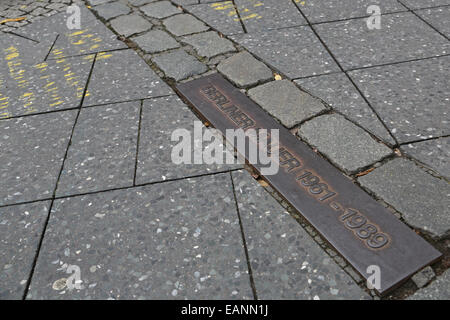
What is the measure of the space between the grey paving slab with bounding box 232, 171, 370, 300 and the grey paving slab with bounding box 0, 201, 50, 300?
1010 mm

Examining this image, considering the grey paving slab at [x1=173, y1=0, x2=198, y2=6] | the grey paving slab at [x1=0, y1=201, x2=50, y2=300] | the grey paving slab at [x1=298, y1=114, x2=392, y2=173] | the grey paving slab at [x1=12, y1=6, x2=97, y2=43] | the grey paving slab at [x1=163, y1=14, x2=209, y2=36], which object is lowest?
the grey paving slab at [x1=0, y1=201, x2=50, y2=300]

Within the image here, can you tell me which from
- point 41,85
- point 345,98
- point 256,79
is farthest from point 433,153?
point 41,85

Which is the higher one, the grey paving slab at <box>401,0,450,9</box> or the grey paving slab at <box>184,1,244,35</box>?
the grey paving slab at <box>401,0,450,9</box>

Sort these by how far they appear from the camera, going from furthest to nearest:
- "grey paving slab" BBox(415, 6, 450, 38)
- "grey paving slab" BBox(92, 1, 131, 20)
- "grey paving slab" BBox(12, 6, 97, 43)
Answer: "grey paving slab" BBox(92, 1, 131, 20) → "grey paving slab" BBox(12, 6, 97, 43) → "grey paving slab" BBox(415, 6, 450, 38)

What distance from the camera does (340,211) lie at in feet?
6.01

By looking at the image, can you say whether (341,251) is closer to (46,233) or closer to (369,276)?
(369,276)

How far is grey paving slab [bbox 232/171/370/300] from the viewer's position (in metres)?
1.55

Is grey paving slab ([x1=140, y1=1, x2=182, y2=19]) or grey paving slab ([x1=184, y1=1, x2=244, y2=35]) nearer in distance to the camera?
grey paving slab ([x1=184, y1=1, x2=244, y2=35])

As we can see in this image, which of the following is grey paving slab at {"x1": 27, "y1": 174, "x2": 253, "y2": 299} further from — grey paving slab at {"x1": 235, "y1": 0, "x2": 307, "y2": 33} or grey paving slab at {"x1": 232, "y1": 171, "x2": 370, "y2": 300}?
grey paving slab at {"x1": 235, "y1": 0, "x2": 307, "y2": 33}

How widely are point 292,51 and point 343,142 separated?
1136 millimetres

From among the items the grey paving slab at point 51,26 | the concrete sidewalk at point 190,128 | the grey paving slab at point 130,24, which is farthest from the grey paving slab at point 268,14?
the grey paving slab at point 51,26

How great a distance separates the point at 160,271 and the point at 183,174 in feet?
1.97

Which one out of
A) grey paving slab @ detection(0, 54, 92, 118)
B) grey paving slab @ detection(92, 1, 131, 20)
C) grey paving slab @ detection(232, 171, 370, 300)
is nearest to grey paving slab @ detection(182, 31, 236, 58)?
grey paving slab @ detection(0, 54, 92, 118)

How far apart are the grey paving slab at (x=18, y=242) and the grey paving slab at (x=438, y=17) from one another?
10.4ft
